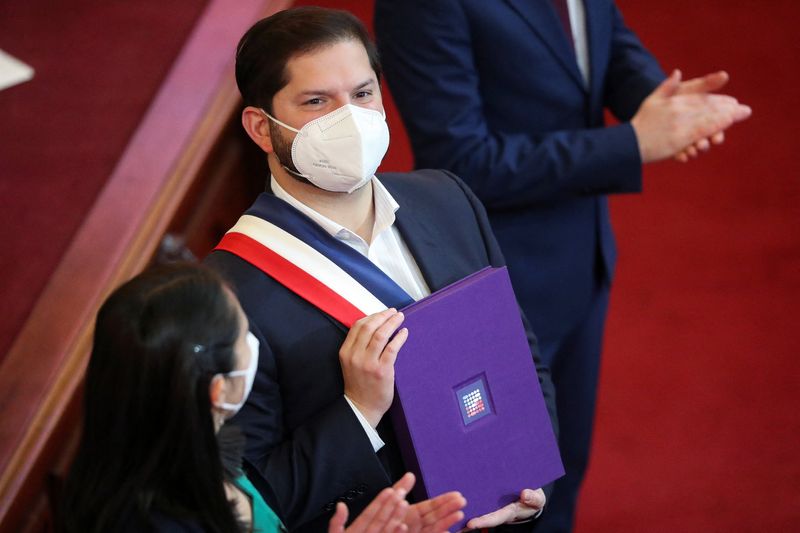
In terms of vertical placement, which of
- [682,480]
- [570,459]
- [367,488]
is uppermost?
[367,488]

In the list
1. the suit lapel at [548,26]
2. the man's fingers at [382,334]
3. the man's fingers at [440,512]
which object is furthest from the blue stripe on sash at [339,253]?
the suit lapel at [548,26]

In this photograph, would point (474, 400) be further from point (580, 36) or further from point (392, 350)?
point (580, 36)

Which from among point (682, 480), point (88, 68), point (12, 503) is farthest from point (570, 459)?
point (88, 68)

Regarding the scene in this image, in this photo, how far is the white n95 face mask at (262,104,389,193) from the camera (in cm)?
173

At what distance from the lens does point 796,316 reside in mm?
3742

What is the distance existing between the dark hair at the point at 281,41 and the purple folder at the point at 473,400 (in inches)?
16.8

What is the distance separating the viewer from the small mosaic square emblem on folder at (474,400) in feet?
5.75

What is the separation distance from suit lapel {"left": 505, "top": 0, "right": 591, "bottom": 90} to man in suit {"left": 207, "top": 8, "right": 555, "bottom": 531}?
75cm

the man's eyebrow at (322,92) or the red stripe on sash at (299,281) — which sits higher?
the man's eyebrow at (322,92)

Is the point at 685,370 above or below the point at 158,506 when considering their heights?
below

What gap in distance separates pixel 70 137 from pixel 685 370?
203 cm

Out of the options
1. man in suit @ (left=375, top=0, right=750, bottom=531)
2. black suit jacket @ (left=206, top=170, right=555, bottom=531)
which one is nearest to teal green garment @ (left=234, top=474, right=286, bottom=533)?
black suit jacket @ (left=206, top=170, right=555, bottom=531)

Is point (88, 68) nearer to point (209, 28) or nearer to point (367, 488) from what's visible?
point (209, 28)

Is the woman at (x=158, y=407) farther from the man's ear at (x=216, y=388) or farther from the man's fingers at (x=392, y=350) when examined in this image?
the man's fingers at (x=392, y=350)
